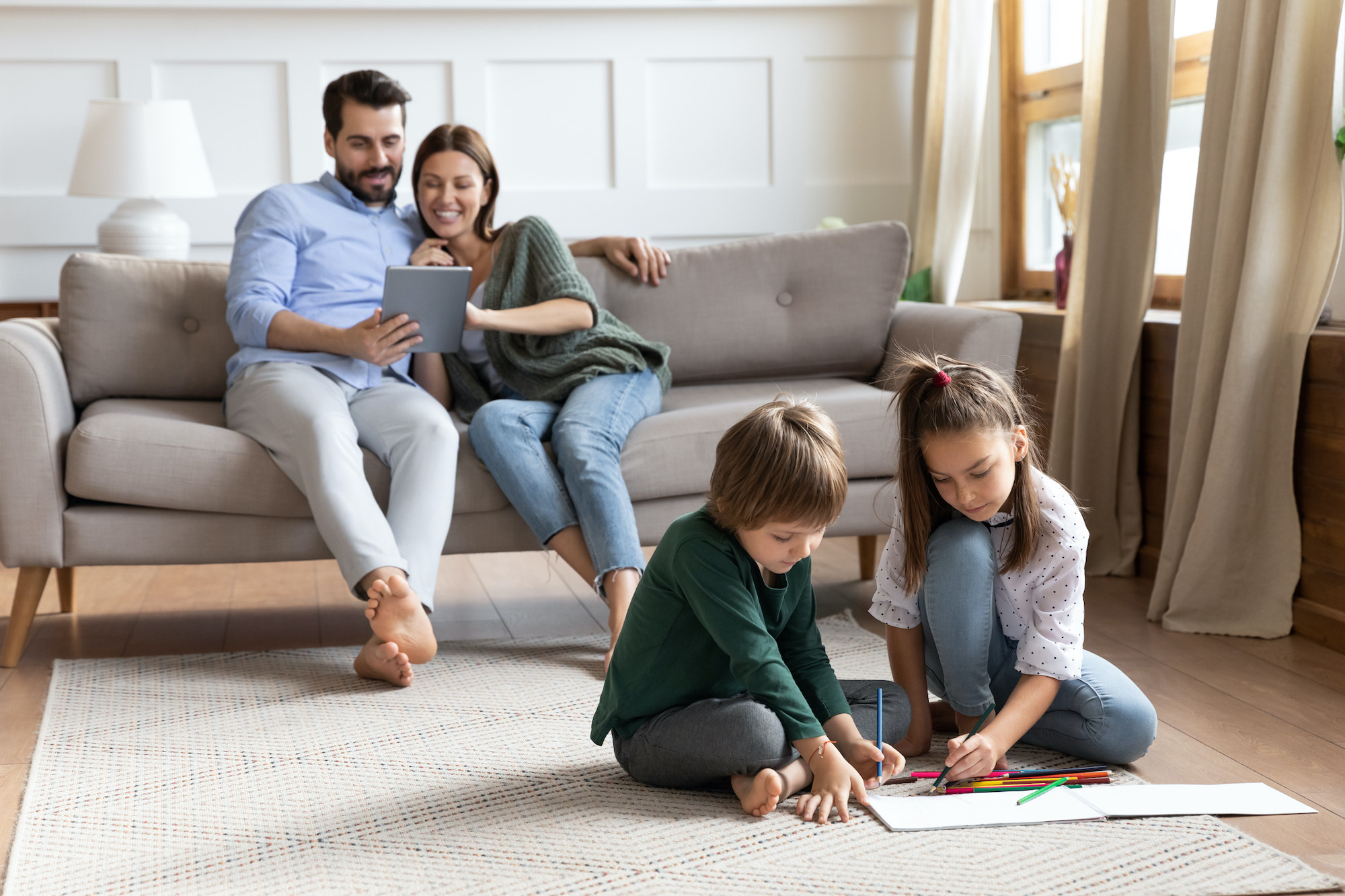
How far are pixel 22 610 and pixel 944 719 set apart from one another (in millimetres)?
1521

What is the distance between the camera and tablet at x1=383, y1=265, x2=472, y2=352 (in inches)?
85.0

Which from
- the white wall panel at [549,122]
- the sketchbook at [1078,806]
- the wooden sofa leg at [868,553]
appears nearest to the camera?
the sketchbook at [1078,806]

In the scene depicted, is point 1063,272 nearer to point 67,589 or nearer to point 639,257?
point 639,257

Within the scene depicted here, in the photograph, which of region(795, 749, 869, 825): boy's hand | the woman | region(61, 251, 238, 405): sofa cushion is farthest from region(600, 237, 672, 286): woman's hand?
region(795, 749, 869, 825): boy's hand

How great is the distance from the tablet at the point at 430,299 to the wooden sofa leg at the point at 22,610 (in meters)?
0.73

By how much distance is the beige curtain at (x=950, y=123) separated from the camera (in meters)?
3.43

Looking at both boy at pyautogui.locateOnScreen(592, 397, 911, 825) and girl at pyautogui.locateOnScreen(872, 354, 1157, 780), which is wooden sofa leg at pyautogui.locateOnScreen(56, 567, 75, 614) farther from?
girl at pyautogui.locateOnScreen(872, 354, 1157, 780)

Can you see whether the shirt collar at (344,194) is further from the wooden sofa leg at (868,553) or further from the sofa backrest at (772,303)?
the wooden sofa leg at (868,553)

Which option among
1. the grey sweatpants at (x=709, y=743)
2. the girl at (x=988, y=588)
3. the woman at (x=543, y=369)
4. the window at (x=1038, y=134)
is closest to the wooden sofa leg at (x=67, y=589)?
the woman at (x=543, y=369)

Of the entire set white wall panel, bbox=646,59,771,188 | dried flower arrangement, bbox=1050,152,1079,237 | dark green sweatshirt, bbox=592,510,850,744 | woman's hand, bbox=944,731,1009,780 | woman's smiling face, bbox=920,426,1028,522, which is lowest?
woman's hand, bbox=944,731,1009,780

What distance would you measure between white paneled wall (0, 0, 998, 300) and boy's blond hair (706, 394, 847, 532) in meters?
2.44

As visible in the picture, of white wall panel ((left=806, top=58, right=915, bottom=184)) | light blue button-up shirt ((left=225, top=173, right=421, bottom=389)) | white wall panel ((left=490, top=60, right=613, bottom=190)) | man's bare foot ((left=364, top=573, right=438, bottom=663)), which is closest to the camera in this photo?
man's bare foot ((left=364, top=573, right=438, bottom=663))

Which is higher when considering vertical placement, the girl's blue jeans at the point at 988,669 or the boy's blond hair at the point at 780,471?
the boy's blond hair at the point at 780,471

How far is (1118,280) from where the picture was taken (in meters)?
2.60
